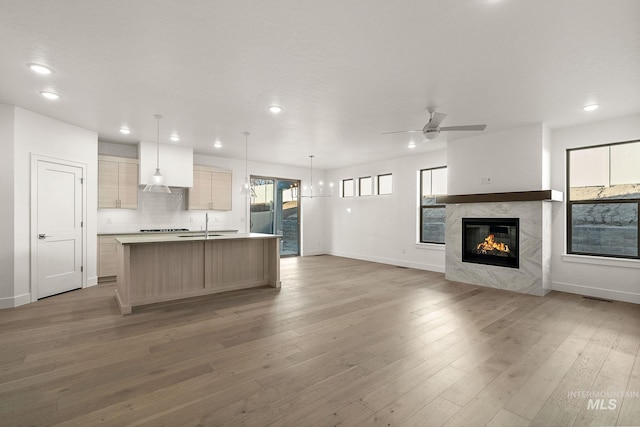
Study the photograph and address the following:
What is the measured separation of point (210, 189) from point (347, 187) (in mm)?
4087

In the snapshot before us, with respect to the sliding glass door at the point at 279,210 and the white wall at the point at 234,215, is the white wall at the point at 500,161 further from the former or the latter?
the sliding glass door at the point at 279,210

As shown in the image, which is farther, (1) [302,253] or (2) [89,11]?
(1) [302,253]

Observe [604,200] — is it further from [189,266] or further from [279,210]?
[279,210]

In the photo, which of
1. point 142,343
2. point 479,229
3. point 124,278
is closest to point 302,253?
point 479,229

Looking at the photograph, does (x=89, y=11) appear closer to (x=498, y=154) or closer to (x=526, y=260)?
(x=498, y=154)

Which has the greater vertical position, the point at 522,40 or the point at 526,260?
the point at 522,40

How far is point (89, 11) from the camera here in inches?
87.3

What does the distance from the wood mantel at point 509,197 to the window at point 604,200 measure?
439 mm

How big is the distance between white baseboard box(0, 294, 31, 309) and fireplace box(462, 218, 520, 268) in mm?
7153

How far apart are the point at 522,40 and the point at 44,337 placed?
5.36 metres

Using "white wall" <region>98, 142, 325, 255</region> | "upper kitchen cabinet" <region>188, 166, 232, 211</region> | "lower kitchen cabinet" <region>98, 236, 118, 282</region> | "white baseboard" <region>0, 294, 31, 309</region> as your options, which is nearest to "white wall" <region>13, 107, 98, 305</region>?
"white baseboard" <region>0, 294, 31, 309</region>

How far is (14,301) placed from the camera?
4.16 meters

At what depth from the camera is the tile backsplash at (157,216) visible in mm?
6207
